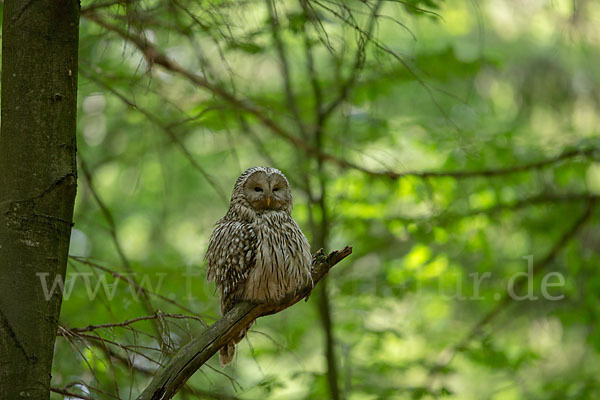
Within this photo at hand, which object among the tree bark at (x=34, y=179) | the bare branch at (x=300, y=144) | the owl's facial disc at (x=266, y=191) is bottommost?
the tree bark at (x=34, y=179)

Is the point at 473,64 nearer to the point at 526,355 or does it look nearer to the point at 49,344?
the point at 526,355

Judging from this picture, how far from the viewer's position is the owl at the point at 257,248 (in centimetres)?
273

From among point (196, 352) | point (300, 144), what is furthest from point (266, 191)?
point (300, 144)

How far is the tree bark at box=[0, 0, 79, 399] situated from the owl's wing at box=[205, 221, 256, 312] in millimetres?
981

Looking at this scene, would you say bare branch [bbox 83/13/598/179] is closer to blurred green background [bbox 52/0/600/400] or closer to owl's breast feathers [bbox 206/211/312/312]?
blurred green background [bbox 52/0/600/400]

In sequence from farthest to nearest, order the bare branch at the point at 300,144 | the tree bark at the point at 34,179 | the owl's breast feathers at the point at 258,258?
1. the bare branch at the point at 300,144
2. the owl's breast feathers at the point at 258,258
3. the tree bark at the point at 34,179

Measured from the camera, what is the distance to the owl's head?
303cm

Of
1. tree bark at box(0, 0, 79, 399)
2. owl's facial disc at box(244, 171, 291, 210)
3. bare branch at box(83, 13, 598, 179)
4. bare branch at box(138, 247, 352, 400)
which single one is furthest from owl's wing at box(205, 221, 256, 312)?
tree bark at box(0, 0, 79, 399)

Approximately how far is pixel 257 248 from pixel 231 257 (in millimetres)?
125

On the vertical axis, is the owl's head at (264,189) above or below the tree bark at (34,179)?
above

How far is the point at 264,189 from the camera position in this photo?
3031mm

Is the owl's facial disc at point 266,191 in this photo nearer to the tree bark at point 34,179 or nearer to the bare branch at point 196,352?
the bare branch at point 196,352

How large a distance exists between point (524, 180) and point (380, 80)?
5.06 ft

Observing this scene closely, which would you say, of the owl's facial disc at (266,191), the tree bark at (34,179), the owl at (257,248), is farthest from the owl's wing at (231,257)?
the tree bark at (34,179)
